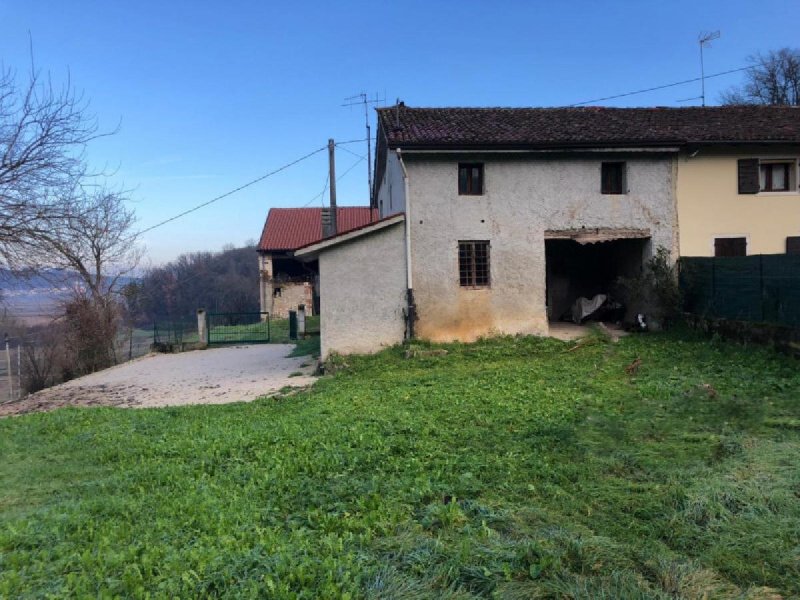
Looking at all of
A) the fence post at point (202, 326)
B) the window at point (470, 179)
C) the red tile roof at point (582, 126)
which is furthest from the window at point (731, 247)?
the fence post at point (202, 326)

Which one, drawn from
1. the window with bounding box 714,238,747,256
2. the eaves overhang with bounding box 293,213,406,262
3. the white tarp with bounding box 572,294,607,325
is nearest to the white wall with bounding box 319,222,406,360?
the eaves overhang with bounding box 293,213,406,262

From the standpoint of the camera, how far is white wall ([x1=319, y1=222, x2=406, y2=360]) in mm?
13891

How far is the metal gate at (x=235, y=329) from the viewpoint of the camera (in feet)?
77.2

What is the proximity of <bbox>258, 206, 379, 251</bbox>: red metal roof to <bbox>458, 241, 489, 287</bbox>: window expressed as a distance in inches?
845

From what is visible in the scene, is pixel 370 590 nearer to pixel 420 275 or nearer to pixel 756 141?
pixel 420 275

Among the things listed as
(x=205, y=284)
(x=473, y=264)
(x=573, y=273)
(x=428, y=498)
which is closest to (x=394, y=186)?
(x=473, y=264)

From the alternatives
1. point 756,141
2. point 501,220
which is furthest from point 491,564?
point 756,141

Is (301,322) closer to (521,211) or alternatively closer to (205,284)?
(521,211)

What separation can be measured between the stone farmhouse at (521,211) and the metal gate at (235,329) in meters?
10.2

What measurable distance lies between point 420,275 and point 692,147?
872 centimetres

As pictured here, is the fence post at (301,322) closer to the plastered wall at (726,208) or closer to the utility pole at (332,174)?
the utility pole at (332,174)

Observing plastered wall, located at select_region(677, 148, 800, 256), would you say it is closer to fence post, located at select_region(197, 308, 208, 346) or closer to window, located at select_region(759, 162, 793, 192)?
window, located at select_region(759, 162, 793, 192)

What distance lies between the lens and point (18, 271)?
32.2 feet

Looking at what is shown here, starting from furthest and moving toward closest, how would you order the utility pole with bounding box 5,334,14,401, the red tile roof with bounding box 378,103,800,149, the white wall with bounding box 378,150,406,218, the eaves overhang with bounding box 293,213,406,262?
the utility pole with bounding box 5,334,14,401 → the white wall with bounding box 378,150,406,218 → the red tile roof with bounding box 378,103,800,149 → the eaves overhang with bounding box 293,213,406,262
